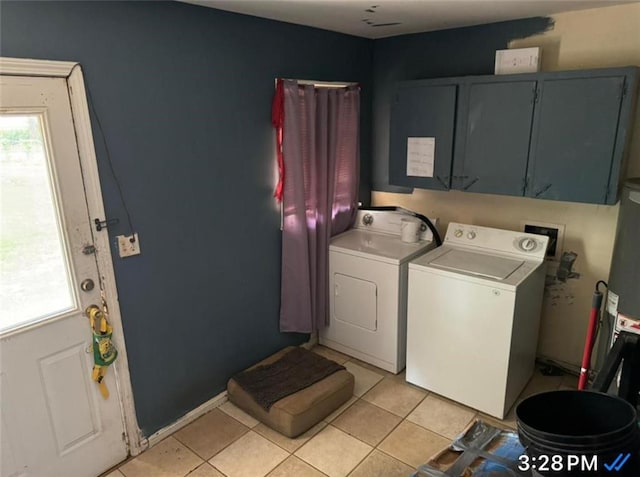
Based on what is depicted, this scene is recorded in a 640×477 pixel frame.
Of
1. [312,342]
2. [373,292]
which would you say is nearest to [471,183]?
[373,292]

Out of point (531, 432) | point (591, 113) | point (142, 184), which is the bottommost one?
point (531, 432)

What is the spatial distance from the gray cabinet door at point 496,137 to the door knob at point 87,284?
2255mm

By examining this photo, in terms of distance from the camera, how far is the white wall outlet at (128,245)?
2186mm

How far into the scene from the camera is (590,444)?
89 centimetres

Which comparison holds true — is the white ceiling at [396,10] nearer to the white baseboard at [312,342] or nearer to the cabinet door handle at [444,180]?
the cabinet door handle at [444,180]

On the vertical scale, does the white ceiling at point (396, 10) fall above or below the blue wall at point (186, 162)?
above

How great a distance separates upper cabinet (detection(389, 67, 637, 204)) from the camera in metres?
2.34

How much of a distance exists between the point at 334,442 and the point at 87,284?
1574 millimetres

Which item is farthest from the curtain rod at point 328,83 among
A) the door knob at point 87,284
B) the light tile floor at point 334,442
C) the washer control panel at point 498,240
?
the light tile floor at point 334,442

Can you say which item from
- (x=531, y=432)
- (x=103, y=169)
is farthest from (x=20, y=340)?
(x=531, y=432)

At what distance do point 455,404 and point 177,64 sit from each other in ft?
8.48

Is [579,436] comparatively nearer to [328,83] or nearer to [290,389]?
[290,389]

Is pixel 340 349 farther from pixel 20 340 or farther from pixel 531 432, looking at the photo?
pixel 531 432

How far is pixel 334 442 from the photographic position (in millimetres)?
2508
